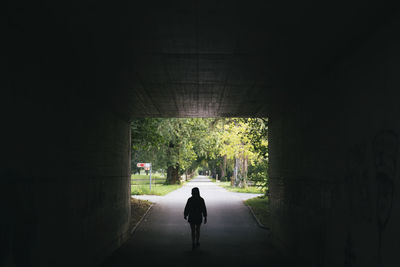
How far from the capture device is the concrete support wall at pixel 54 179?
511 centimetres

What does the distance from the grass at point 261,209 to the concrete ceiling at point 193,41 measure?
9569 mm

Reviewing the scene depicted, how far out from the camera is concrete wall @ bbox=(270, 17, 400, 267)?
4.97 metres

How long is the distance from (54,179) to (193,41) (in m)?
3.43

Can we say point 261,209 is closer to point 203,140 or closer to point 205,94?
point 205,94

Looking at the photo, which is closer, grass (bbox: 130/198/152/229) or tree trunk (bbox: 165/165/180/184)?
grass (bbox: 130/198/152/229)

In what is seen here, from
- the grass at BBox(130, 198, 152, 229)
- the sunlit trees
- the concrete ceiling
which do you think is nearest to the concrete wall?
the concrete ceiling

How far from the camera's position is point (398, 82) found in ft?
15.4

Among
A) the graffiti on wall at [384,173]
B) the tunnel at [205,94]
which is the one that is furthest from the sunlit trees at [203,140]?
the graffiti on wall at [384,173]

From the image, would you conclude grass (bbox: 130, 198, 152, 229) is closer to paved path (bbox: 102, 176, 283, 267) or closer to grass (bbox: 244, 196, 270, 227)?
paved path (bbox: 102, 176, 283, 267)

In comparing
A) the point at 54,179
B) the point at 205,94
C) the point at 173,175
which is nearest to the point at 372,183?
the point at 54,179

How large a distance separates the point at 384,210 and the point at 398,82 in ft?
5.71

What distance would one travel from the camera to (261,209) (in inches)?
789

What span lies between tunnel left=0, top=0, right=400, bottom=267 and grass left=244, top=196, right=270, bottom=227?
24.7ft

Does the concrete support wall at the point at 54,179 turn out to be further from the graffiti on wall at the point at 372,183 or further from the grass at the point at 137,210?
the grass at the point at 137,210
